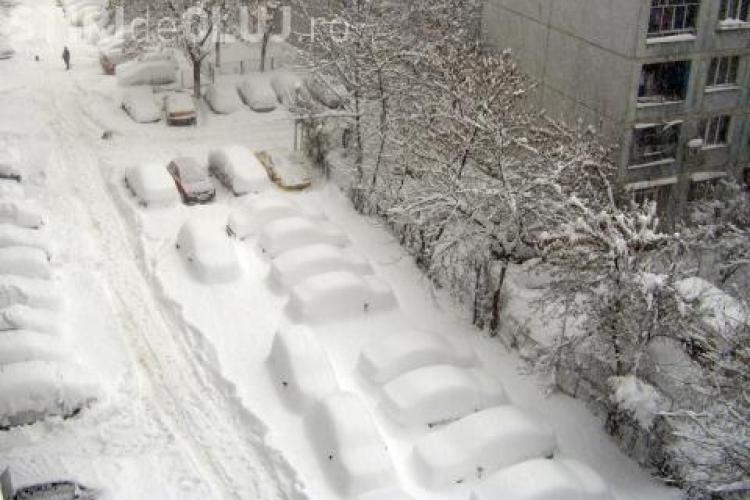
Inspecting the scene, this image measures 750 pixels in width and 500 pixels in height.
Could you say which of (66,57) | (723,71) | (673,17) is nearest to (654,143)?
(723,71)

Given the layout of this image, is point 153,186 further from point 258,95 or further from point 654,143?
point 654,143

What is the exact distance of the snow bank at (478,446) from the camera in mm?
20234

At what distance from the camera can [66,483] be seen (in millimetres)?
19875

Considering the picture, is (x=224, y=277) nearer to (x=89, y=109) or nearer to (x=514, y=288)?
(x=514, y=288)

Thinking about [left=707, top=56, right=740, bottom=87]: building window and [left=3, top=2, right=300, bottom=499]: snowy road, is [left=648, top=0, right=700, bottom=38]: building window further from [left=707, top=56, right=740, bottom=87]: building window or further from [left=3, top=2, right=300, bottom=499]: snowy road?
[left=3, top=2, right=300, bottom=499]: snowy road

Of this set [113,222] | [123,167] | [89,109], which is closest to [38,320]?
[113,222]

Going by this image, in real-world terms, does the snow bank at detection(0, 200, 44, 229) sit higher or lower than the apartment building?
lower

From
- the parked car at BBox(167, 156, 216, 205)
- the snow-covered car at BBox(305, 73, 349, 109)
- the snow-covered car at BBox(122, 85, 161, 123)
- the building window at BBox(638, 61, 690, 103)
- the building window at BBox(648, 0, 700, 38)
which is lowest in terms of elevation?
the parked car at BBox(167, 156, 216, 205)

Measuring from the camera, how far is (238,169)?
33125mm

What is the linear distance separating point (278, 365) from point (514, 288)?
27.2ft

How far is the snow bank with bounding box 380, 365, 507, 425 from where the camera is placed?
71.4 feet

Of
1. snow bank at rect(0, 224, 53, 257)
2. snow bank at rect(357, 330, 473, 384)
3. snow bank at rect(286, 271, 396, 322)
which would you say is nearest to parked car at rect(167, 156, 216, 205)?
snow bank at rect(0, 224, 53, 257)

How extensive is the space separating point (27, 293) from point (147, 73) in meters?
20.3

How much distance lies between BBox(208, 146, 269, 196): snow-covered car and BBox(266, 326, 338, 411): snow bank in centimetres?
1032
